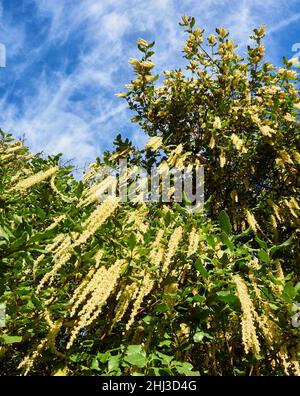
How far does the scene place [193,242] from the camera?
10.4 ft

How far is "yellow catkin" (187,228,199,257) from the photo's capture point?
3006 millimetres

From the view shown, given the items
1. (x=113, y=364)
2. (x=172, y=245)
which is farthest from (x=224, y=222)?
(x=113, y=364)

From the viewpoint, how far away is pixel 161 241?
134 inches

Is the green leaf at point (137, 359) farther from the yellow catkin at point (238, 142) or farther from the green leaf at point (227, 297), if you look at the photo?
the yellow catkin at point (238, 142)

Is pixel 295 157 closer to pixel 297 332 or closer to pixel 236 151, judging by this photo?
pixel 236 151

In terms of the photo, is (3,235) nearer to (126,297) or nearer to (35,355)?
(35,355)

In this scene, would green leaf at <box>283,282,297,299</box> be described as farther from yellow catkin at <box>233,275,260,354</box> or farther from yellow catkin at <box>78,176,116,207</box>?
yellow catkin at <box>78,176,116,207</box>

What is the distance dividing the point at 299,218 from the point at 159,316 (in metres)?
3.49

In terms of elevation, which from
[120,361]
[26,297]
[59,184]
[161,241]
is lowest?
[120,361]

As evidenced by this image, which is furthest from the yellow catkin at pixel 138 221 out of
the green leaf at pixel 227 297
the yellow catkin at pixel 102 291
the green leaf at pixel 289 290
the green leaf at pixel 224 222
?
the green leaf at pixel 289 290

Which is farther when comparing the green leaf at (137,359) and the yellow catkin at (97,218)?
the yellow catkin at (97,218)

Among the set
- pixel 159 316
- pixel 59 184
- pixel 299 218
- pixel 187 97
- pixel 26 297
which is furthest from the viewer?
pixel 187 97

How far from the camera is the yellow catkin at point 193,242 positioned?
3006mm

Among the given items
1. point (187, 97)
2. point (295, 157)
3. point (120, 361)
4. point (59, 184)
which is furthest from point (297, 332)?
point (187, 97)
